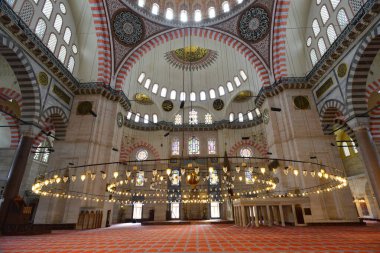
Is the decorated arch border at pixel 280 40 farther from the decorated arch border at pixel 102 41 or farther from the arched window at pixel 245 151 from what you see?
the decorated arch border at pixel 102 41

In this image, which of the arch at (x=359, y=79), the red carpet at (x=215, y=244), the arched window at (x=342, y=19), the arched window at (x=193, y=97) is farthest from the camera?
the arched window at (x=193, y=97)

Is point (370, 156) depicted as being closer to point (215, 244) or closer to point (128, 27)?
point (215, 244)

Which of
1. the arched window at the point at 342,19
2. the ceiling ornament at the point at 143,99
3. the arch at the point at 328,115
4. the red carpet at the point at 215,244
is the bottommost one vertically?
the red carpet at the point at 215,244

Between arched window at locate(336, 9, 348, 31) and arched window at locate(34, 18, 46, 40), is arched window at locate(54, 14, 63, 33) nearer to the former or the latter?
arched window at locate(34, 18, 46, 40)

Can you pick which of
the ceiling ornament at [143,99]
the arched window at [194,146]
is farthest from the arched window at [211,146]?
the ceiling ornament at [143,99]

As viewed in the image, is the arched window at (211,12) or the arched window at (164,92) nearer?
the arched window at (211,12)

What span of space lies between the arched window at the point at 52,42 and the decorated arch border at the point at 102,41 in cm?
270

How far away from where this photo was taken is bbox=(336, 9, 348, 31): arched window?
35.1 feet

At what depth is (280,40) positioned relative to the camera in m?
14.5

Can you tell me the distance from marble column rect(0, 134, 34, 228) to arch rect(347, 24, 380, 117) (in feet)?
50.1

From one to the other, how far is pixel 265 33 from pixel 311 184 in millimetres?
10265

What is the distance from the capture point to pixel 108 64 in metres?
15.0

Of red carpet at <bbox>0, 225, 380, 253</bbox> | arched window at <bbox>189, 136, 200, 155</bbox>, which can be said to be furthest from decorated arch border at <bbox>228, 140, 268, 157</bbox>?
red carpet at <bbox>0, 225, 380, 253</bbox>

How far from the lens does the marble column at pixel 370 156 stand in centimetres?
873
